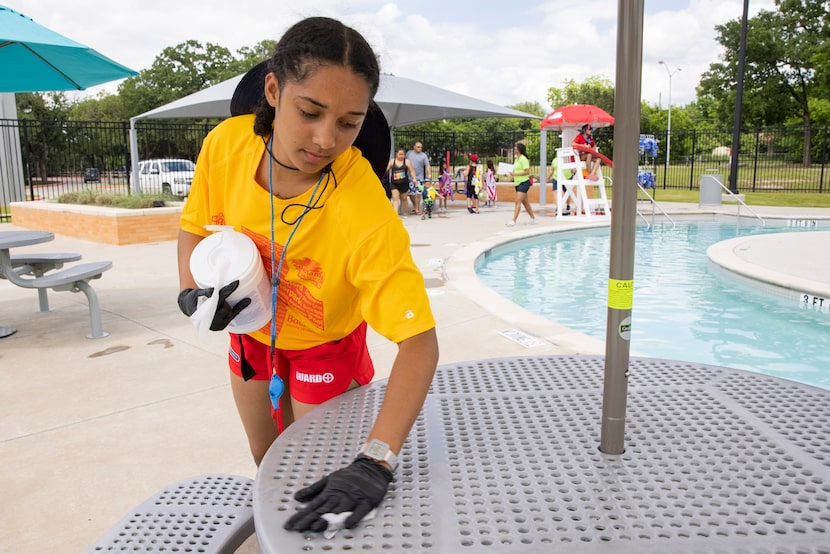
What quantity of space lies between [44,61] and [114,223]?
13.9ft

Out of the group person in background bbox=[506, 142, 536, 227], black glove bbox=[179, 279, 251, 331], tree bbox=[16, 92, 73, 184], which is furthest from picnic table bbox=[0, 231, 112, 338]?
tree bbox=[16, 92, 73, 184]

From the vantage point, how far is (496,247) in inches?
410

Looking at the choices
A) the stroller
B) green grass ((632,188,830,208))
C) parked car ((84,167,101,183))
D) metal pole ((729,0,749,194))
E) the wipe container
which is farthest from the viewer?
parked car ((84,167,101,183))

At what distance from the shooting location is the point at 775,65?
39094 millimetres

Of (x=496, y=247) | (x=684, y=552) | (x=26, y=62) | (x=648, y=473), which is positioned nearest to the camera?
(x=684, y=552)

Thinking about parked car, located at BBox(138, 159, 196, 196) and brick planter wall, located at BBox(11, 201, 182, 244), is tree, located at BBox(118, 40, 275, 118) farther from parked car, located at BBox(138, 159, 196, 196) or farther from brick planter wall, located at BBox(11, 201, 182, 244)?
brick planter wall, located at BBox(11, 201, 182, 244)

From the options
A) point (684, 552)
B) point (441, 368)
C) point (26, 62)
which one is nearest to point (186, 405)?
point (441, 368)

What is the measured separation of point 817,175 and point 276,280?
31782mm

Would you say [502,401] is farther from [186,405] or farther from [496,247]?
[496,247]

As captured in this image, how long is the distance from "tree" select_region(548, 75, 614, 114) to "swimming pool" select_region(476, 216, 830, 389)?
61187 millimetres

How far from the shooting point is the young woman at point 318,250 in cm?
133

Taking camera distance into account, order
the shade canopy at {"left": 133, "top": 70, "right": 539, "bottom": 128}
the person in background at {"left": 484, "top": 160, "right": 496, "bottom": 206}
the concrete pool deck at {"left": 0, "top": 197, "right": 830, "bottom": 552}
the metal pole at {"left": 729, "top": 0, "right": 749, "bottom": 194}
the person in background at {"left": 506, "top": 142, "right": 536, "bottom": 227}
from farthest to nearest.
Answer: the person in background at {"left": 484, "top": 160, "right": 496, "bottom": 206} → the metal pole at {"left": 729, "top": 0, "right": 749, "bottom": 194} → the shade canopy at {"left": 133, "top": 70, "right": 539, "bottom": 128} → the person in background at {"left": 506, "top": 142, "right": 536, "bottom": 227} → the concrete pool deck at {"left": 0, "top": 197, "right": 830, "bottom": 552}

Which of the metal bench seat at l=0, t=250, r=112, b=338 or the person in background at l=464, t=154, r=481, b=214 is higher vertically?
the person in background at l=464, t=154, r=481, b=214

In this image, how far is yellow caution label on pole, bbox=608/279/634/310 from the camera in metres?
1.23
